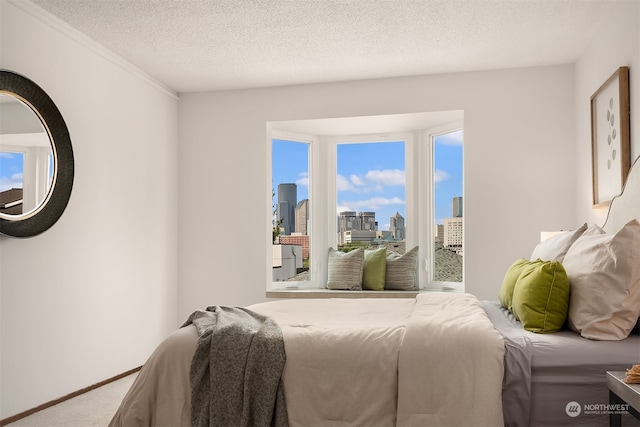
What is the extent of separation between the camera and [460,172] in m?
5.31

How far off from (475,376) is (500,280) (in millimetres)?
2763

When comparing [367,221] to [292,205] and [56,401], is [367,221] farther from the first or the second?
[56,401]

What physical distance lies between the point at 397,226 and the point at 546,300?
3215 mm

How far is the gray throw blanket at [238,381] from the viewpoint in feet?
7.33

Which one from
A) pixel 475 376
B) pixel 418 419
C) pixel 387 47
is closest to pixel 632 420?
pixel 475 376

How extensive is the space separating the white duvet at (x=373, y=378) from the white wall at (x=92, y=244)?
4.77 feet

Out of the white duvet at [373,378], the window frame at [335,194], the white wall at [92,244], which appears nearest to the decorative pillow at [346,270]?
the window frame at [335,194]

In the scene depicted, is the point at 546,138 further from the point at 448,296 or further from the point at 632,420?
the point at 632,420

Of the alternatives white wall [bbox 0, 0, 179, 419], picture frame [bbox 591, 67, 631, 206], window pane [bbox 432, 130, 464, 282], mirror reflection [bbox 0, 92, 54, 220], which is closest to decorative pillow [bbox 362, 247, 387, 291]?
window pane [bbox 432, 130, 464, 282]

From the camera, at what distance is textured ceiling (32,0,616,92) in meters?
3.53

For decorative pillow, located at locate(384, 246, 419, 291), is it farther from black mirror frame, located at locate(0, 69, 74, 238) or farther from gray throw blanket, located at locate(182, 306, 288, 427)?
gray throw blanket, located at locate(182, 306, 288, 427)

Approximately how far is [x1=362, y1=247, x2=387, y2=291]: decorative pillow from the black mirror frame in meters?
2.74

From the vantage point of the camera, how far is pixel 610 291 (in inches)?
90.3
